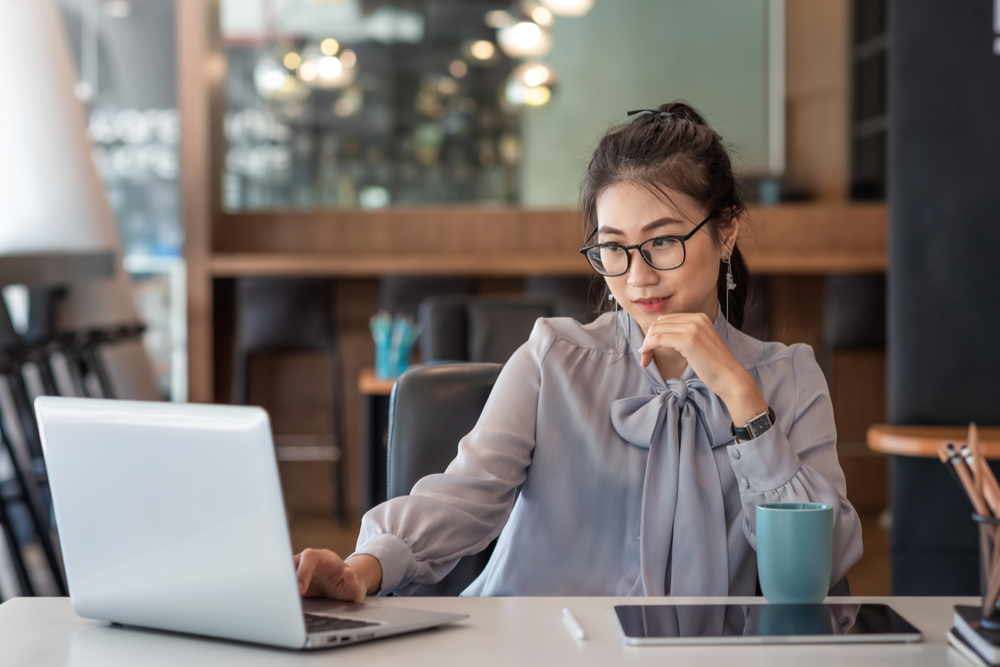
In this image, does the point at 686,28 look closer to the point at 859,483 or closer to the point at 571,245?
the point at 571,245

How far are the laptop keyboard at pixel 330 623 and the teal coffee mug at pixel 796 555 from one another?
14.9 inches

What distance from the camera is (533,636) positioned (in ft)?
2.86

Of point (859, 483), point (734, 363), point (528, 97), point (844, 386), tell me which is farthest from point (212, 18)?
point (734, 363)

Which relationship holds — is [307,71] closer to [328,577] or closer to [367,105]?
[367,105]

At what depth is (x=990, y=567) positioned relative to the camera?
0.80 metres

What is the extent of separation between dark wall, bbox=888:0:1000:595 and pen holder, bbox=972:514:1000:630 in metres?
1.69

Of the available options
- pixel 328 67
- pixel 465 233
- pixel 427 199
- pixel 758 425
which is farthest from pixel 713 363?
pixel 328 67

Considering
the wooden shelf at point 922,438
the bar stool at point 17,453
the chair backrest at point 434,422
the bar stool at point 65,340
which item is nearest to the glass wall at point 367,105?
the bar stool at point 65,340

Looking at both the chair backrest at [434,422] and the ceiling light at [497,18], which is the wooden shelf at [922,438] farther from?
the ceiling light at [497,18]

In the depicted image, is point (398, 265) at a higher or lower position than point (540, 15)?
lower

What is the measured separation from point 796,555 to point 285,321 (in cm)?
386

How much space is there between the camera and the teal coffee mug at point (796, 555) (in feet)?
3.17

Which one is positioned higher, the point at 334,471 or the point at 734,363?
the point at 734,363

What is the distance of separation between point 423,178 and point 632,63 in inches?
63.2
